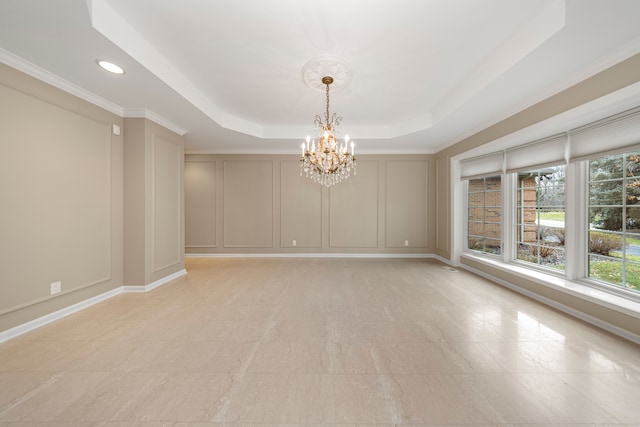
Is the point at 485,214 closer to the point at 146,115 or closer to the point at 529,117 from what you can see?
the point at 529,117

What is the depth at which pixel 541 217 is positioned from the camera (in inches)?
134

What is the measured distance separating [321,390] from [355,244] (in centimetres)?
434

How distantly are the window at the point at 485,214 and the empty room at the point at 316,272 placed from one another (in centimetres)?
6

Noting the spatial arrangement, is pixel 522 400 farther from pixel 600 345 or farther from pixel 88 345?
pixel 88 345

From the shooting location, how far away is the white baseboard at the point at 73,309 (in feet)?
7.48

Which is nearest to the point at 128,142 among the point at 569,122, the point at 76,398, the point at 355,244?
the point at 76,398

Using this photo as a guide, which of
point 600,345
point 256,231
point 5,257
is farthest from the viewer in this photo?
point 256,231

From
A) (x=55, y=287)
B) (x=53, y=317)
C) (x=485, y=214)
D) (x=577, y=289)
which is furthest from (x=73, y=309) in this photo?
(x=485, y=214)

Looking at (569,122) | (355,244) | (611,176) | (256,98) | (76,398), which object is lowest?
(76,398)

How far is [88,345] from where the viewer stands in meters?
2.13

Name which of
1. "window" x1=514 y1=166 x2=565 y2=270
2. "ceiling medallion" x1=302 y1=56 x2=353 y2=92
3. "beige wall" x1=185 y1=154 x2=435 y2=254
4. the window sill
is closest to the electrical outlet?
"beige wall" x1=185 y1=154 x2=435 y2=254

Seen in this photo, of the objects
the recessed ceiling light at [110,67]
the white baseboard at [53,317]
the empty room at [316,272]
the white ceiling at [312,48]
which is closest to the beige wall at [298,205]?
the empty room at [316,272]

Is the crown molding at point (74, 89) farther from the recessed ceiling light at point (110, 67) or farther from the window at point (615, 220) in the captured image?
the window at point (615, 220)

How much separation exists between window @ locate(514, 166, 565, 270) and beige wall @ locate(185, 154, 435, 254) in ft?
6.80
